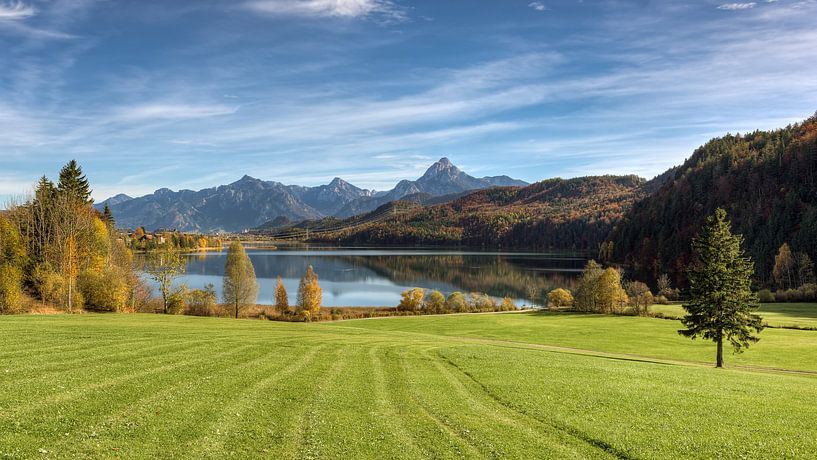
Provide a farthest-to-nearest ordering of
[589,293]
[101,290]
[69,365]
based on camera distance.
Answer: [589,293], [101,290], [69,365]

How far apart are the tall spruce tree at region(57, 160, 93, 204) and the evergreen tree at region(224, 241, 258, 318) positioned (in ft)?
67.4

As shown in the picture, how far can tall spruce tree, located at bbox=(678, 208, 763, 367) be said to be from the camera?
31.0 m

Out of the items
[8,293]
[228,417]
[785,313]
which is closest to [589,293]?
[785,313]

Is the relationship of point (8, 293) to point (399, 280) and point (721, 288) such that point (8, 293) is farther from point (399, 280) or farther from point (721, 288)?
point (399, 280)

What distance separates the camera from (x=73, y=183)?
61125 millimetres

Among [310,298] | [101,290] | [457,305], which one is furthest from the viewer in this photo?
[457,305]

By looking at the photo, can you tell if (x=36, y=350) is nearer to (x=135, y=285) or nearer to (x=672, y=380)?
(x=672, y=380)

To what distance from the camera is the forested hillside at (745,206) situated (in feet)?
395

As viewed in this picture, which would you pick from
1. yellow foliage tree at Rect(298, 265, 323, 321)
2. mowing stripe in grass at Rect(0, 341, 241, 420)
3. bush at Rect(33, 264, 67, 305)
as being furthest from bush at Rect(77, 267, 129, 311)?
mowing stripe in grass at Rect(0, 341, 241, 420)

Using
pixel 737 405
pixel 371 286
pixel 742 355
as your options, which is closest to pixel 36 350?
pixel 737 405

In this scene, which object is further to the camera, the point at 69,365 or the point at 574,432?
the point at 69,365

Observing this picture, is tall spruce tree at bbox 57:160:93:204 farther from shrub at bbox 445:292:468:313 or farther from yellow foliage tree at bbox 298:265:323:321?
shrub at bbox 445:292:468:313

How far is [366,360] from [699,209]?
555 feet

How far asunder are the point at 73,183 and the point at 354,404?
64.3m
